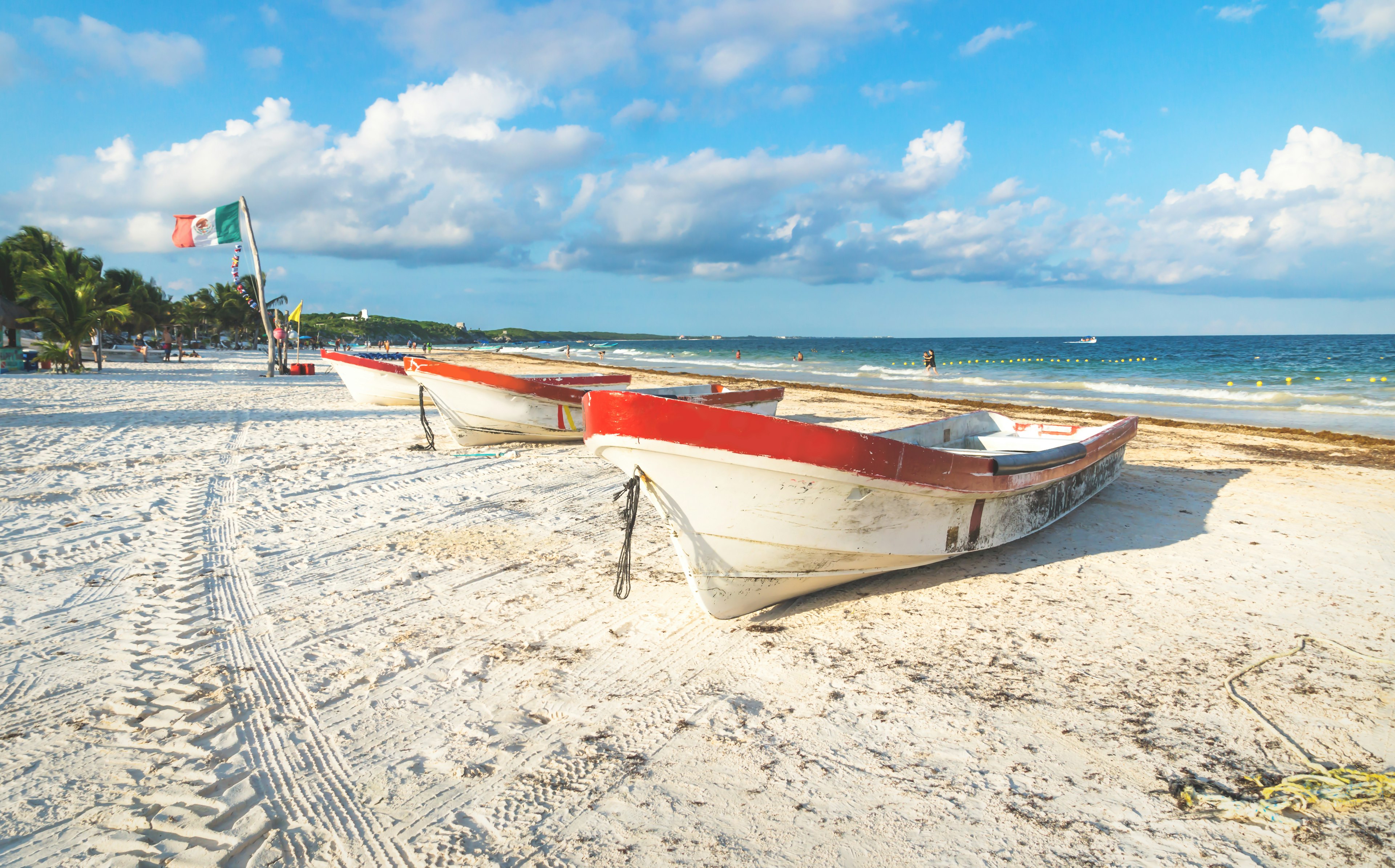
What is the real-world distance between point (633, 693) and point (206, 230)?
19296mm

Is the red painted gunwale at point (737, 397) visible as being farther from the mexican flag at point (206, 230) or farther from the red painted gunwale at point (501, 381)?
the mexican flag at point (206, 230)

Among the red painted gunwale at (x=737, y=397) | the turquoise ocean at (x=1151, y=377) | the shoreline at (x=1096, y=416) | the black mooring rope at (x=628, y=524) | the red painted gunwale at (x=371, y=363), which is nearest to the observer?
the black mooring rope at (x=628, y=524)

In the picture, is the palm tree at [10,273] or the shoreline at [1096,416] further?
the palm tree at [10,273]

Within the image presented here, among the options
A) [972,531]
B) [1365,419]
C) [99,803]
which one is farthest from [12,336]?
[1365,419]

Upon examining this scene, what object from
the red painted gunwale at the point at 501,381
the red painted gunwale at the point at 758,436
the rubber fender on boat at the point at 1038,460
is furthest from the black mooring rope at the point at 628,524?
the red painted gunwale at the point at 501,381

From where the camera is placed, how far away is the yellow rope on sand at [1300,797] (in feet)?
7.43

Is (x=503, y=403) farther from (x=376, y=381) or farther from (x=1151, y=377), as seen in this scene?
(x=1151, y=377)

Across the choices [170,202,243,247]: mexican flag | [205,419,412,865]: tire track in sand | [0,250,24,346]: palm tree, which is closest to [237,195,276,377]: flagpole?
[170,202,243,247]: mexican flag

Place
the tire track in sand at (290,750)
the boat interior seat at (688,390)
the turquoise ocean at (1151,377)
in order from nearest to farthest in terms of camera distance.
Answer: the tire track in sand at (290,750) < the boat interior seat at (688,390) < the turquoise ocean at (1151,377)

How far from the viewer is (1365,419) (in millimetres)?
14180

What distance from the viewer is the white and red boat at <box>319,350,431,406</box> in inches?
531

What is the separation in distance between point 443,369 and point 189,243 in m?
12.4

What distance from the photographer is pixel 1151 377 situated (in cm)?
2736

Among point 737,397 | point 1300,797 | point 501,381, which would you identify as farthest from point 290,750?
point 737,397
